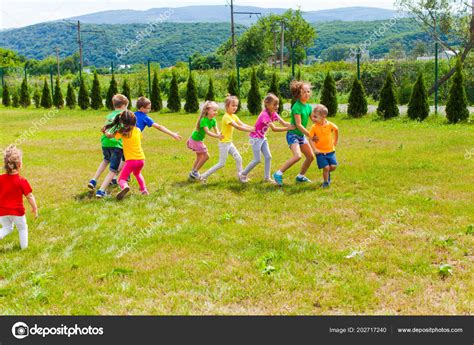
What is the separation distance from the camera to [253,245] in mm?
5918

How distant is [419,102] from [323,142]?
11241 mm

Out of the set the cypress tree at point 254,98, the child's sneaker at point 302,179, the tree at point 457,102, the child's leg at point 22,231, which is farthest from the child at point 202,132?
the cypress tree at point 254,98

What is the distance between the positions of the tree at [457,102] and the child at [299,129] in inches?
420

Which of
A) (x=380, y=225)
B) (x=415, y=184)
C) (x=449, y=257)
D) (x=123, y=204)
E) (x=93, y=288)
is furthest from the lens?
(x=415, y=184)

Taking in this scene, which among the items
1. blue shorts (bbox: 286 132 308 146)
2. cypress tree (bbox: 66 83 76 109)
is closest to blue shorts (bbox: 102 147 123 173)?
blue shorts (bbox: 286 132 308 146)

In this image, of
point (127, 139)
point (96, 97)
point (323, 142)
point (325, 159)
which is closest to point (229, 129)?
point (323, 142)

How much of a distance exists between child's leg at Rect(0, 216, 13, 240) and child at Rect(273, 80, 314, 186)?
180 inches

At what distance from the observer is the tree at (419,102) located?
18.7 m

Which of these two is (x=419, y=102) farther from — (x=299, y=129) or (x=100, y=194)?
(x=100, y=194)

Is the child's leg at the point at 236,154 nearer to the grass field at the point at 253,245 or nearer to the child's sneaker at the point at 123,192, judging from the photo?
the grass field at the point at 253,245

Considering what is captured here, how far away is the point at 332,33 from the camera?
15138 centimetres
